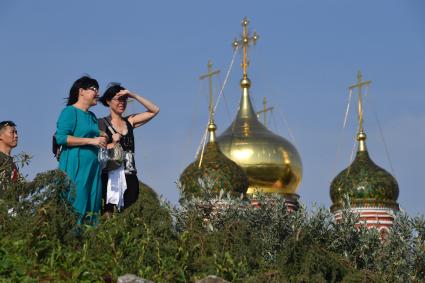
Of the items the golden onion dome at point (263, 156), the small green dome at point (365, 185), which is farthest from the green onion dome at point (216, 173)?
the small green dome at point (365, 185)

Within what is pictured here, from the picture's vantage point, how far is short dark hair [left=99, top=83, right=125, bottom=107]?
8547mm

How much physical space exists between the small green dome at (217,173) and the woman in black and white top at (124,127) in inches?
698

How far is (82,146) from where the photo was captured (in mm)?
8078

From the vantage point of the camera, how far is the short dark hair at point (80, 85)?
824 cm

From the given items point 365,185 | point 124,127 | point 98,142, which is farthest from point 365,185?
point 98,142

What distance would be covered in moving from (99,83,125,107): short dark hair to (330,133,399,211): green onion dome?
21.1 m

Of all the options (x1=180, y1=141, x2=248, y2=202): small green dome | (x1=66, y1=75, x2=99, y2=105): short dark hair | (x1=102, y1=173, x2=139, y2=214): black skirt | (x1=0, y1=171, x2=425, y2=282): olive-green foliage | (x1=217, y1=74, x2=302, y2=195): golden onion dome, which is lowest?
(x1=0, y1=171, x2=425, y2=282): olive-green foliage

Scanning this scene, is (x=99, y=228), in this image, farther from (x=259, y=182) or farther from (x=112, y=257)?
(x=259, y=182)

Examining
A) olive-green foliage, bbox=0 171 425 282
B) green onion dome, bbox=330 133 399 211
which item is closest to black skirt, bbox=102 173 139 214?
olive-green foliage, bbox=0 171 425 282

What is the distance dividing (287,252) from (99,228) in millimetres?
1270

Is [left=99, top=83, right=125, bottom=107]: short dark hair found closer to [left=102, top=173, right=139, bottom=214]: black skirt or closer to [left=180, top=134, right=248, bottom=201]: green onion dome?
[left=102, top=173, right=139, bottom=214]: black skirt

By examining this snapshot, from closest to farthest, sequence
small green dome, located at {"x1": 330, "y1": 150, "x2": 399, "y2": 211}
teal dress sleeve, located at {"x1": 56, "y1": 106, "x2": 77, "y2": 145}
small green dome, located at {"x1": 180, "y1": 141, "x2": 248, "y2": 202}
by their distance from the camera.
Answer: teal dress sleeve, located at {"x1": 56, "y1": 106, "x2": 77, "y2": 145}
small green dome, located at {"x1": 180, "y1": 141, "x2": 248, "y2": 202}
small green dome, located at {"x1": 330, "y1": 150, "x2": 399, "y2": 211}

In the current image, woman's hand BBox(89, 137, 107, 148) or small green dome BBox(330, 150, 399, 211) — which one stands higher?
small green dome BBox(330, 150, 399, 211)

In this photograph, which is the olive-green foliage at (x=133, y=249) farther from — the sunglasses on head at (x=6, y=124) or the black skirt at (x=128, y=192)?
the sunglasses on head at (x=6, y=124)
